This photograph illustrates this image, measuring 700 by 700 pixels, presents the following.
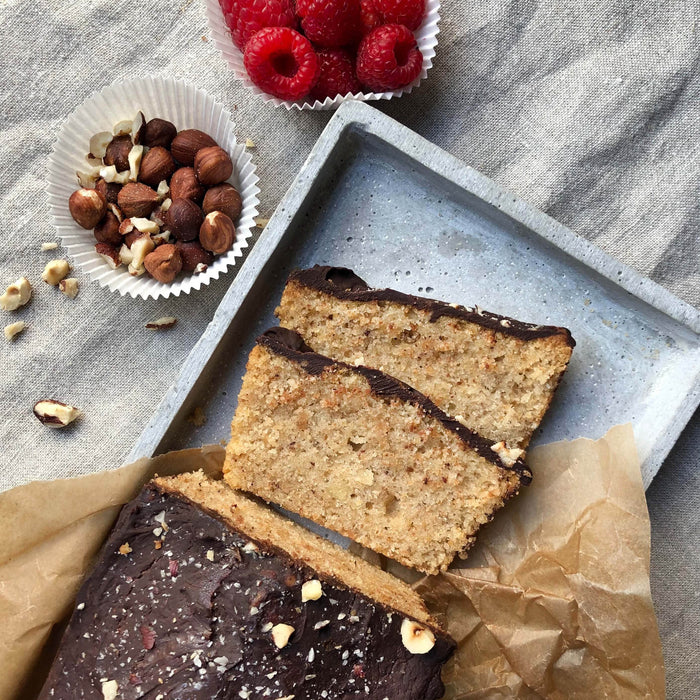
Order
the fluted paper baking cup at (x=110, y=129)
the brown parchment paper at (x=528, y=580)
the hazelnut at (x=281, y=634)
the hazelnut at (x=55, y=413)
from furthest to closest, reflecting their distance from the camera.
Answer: the hazelnut at (x=55, y=413), the fluted paper baking cup at (x=110, y=129), the brown parchment paper at (x=528, y=580), the hazelnut at (x=281, y=634)

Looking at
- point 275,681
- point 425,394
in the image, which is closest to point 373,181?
point 425,394

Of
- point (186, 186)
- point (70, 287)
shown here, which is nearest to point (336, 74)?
point (186, 186)

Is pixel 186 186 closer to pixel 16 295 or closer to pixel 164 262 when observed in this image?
pixel 164 262

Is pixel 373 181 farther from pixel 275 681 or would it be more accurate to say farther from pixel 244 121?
pixel 275 681

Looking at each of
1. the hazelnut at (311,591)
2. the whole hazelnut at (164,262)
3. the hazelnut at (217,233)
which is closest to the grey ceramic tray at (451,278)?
the hazelnut at (217,233)

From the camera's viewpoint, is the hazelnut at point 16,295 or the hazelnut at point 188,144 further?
the hazelnut at point 16,295

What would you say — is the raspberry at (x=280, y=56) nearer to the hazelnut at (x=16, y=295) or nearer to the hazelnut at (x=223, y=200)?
the hazelnut at (x=223, y=200)
